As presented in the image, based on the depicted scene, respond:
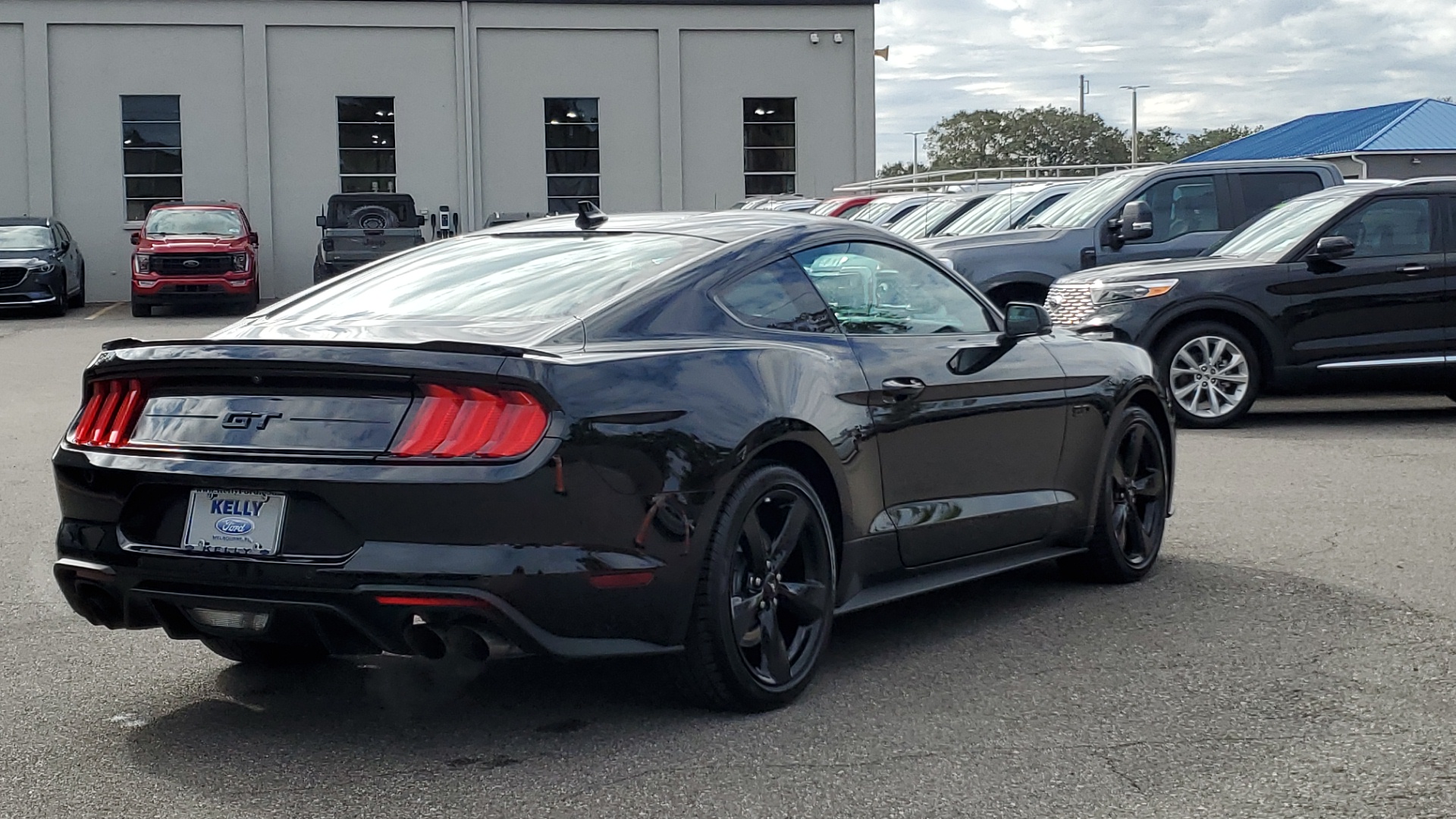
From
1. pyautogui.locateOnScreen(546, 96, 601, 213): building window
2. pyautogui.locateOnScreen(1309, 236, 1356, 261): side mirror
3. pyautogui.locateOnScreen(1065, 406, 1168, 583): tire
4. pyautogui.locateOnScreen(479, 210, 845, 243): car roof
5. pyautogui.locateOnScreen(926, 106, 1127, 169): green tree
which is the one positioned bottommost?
pyautogui.locateOnScreen(1065, 406, 1168, 583): tire

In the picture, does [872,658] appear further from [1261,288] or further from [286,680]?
[1261,288]

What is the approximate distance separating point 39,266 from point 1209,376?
2090 centimetres

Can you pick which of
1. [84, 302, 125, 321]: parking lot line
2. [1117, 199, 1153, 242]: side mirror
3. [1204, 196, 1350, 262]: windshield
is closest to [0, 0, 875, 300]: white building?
[84, 302, 125, 321]: parking lot line

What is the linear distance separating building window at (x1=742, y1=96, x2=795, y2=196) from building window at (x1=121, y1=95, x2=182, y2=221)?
1185cm

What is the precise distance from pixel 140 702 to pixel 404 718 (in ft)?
2.68

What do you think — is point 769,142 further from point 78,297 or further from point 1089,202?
point 1089,202

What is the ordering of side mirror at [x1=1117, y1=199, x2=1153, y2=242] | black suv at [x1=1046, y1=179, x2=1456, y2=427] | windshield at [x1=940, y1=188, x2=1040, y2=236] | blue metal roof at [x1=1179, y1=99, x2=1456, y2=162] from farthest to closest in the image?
blue metal roof at [x1=1179, y1=99, x2=1456, y2=162], windshield at [x1=940, y1=188, x2=1040, y2=236], side mirror at [x1=1117, y1=199, x2=1153, y2=242], black suv at [x1=1046, y1=179, x2=1456, y2=427]

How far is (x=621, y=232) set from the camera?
18.5 ft

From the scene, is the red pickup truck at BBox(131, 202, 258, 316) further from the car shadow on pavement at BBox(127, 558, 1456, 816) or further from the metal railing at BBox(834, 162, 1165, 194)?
the car shadow on pavement at BBox(127, 558, 1456, 816)

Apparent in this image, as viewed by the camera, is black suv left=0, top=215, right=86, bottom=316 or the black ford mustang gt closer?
the black ford mustang gt

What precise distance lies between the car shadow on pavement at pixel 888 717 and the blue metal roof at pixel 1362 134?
1754 inches

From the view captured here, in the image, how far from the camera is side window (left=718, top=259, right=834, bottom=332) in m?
5.10

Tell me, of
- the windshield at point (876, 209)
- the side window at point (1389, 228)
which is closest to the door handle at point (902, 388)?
the side window at point (1389, 228)

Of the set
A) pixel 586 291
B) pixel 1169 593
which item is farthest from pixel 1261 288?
pixel 586 291
